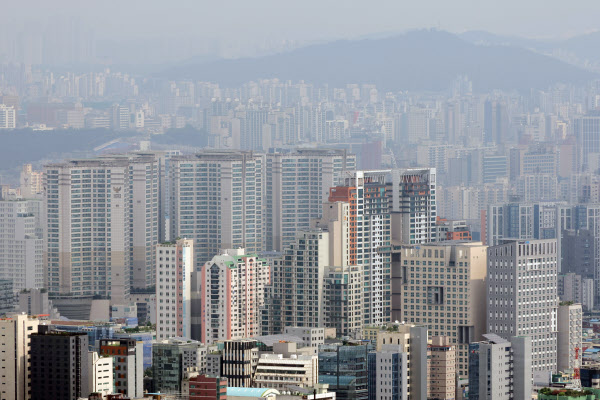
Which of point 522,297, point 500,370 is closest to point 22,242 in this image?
point 522,297

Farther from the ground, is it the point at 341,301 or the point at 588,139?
the point at 588,139

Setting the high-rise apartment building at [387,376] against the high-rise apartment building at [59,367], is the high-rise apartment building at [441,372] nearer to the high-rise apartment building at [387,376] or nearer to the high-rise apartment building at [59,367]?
the high-rise apartment building at [387,376]

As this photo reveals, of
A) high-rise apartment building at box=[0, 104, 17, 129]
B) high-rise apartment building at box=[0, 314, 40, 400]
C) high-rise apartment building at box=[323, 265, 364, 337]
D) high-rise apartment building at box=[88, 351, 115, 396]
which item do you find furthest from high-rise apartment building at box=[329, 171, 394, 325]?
high-rise apartment building at box=[0, 104, 17, 129]

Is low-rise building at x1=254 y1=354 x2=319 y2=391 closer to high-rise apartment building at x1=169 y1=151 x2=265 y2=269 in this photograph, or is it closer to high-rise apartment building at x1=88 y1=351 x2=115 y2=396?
high-rise apartment building at x1=88 y1=351 x2=115 y2=396

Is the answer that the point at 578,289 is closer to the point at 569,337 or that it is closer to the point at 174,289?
the point at 569,337

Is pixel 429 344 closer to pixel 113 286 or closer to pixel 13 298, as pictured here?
pixel 13 298
